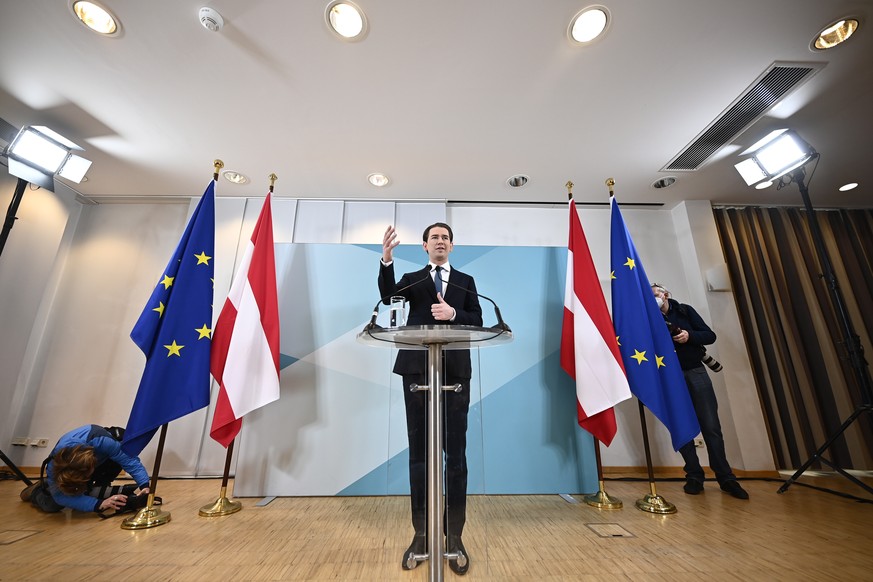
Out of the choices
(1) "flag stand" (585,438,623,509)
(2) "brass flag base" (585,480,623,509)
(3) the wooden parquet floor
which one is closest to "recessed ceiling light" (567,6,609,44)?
(3) the wooden parquet floor

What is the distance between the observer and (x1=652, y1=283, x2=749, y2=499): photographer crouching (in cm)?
242

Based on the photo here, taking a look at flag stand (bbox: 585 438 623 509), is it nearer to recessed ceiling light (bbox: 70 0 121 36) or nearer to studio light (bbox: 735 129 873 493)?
studio light (bbox: 735 129 873 493)

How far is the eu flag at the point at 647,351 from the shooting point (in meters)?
2.12

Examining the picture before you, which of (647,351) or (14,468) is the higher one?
(647,351)

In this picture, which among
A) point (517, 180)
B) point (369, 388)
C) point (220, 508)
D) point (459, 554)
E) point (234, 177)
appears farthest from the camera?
point (517, 180)

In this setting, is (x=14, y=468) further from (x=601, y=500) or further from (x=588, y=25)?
(x=588, y=25)

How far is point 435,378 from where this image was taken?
110 cm

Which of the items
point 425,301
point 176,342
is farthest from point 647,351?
point 176,342

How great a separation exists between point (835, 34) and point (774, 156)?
0.96m

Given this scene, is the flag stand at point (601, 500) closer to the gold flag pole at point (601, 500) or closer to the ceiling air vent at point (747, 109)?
the gold flag pole at point (601, 500)

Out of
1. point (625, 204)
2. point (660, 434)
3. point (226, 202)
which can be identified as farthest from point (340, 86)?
point (660, 434)

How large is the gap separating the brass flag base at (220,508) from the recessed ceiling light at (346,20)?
9.65 feet

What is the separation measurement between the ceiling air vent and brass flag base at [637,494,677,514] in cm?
276

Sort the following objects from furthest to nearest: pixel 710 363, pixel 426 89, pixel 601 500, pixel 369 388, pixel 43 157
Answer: pixel 710 363 → pixel 43 157 → pixel 369 388 → pixel 426 89 → pixel 601 500
